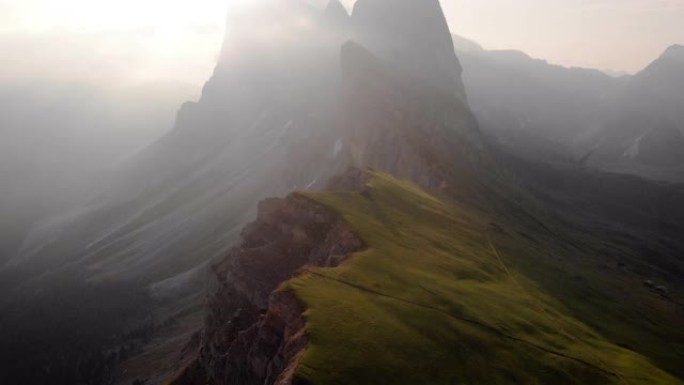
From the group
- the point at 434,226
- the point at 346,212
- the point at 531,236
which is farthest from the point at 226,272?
the point at 531,236

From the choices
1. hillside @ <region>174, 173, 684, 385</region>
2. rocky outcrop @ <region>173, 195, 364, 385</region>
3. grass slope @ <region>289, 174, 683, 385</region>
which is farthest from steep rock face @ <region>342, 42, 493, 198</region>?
grass slope @ <region>289, 174, 683, 385</region>

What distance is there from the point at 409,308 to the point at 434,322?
269cm

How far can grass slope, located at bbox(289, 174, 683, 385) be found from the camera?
160ft

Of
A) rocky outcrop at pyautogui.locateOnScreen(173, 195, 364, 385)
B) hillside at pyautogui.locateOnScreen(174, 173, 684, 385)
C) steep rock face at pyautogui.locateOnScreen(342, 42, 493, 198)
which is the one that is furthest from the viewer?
steep rock face at pyautogui.locateOnScreen(342, 42, 493, 198)

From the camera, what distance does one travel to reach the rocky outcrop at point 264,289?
59.2 metres

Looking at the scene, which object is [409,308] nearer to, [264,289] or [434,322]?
[434,322]

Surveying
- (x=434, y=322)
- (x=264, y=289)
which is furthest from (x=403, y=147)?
(x=434, y=322)

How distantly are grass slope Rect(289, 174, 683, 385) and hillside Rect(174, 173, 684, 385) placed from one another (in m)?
0.17

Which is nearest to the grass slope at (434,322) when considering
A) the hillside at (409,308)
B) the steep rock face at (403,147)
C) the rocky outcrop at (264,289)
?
the hillside at (409,308)

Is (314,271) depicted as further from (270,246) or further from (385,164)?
(385,164)

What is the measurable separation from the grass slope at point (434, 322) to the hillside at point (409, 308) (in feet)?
0.56

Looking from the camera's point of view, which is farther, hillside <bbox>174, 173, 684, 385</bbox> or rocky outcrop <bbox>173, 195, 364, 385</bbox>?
rocky outcrop <bbox>173, 195, 364, 385</bbox>

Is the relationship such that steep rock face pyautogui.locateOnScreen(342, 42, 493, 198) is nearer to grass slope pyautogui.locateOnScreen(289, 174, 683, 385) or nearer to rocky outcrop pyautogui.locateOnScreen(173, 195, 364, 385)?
rocky outcrop pyautogui.locateOnScreen(173, 195, 364, 385)

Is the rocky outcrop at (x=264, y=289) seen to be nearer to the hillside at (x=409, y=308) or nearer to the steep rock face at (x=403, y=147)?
the hillside at (x=409, y=308)
